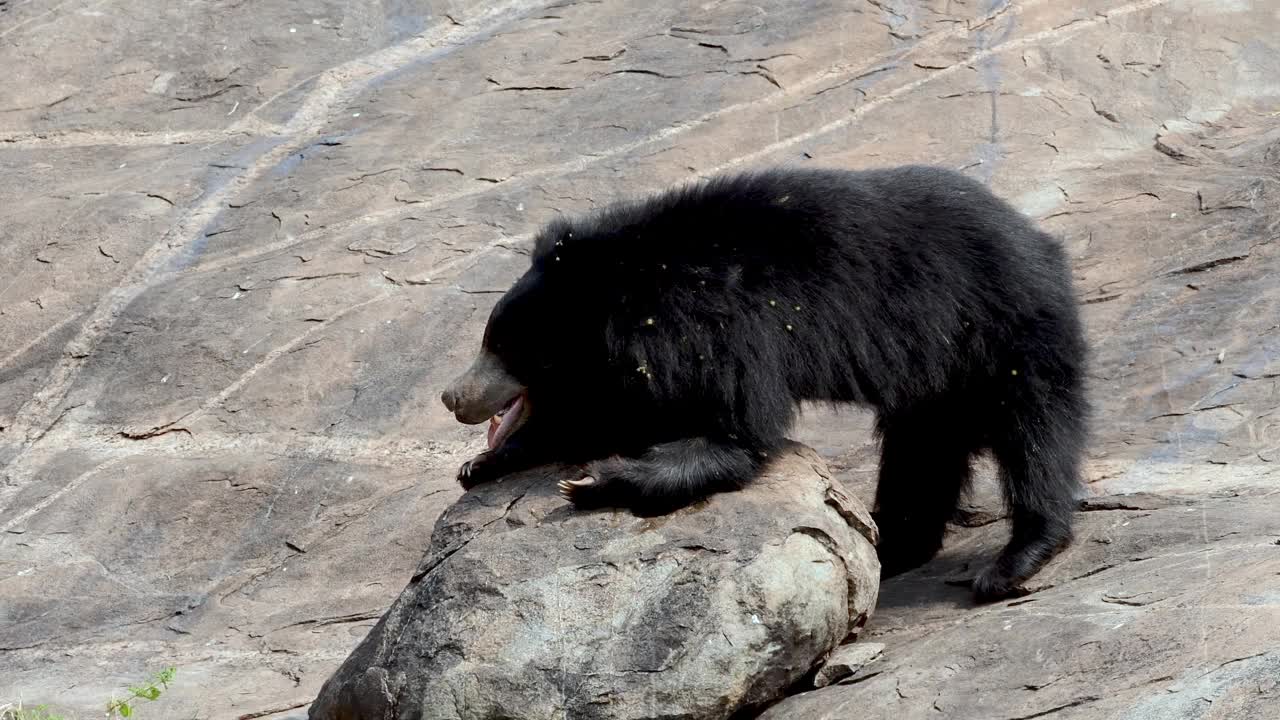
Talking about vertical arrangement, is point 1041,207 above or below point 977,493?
above

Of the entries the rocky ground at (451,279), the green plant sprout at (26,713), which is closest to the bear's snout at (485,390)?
the rocky ground at (451,279)

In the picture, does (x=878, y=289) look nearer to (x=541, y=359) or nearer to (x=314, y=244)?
(x=541, y=359)

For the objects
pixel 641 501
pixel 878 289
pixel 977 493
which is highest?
pixel 878 289

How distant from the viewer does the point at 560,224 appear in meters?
4.40

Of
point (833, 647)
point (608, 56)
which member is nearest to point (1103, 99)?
point (608, 56)

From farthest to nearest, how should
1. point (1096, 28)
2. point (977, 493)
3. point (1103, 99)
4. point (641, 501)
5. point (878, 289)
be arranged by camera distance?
point (1096, 28) → point (1103, 99) → point (977, 493) → point (878, 289) → point (641, 501)

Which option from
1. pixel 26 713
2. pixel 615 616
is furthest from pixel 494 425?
pixel 26 713

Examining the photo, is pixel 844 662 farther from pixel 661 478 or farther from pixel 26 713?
pixel 26 713

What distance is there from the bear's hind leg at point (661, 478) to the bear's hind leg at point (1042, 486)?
989 mm

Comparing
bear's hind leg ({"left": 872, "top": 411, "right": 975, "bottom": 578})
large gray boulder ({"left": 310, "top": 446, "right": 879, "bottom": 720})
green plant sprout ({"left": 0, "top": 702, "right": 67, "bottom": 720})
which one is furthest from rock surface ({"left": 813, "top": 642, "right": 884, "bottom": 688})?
green plant sprout ({"left": 0, "top": 702, "right": 67, "bottom": 720})

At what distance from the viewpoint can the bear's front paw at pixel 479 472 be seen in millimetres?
4211

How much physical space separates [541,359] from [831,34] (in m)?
4.42

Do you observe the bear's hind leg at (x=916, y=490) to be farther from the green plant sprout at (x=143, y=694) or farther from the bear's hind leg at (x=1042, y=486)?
the green plant sprout at (x=143, y=694)

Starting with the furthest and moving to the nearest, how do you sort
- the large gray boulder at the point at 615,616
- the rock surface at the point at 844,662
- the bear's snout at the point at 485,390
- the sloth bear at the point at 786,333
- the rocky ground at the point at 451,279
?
the bear's snout at the point at 485,390 → the rocky ground at the point at 451,279 → the sloth bear at the point at 786,333 → the rock surface at the point at 844,662 → the large gray boulder at the point at 615,616
